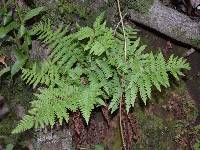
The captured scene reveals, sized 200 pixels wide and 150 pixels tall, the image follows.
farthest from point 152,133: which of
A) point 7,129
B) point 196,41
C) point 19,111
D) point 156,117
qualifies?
point 7,129

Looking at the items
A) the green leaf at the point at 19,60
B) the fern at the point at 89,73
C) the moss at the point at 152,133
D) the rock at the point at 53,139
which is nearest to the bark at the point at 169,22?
the fern at the point at 89,73

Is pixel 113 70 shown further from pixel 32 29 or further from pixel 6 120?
pixel 6 120

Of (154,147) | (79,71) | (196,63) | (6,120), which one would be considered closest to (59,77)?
(79,71)

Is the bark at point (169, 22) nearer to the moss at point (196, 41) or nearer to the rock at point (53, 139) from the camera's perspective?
the moss at point (196, 41)

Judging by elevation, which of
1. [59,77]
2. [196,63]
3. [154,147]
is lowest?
[154,147]

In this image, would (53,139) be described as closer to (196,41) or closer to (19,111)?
(19,111)
